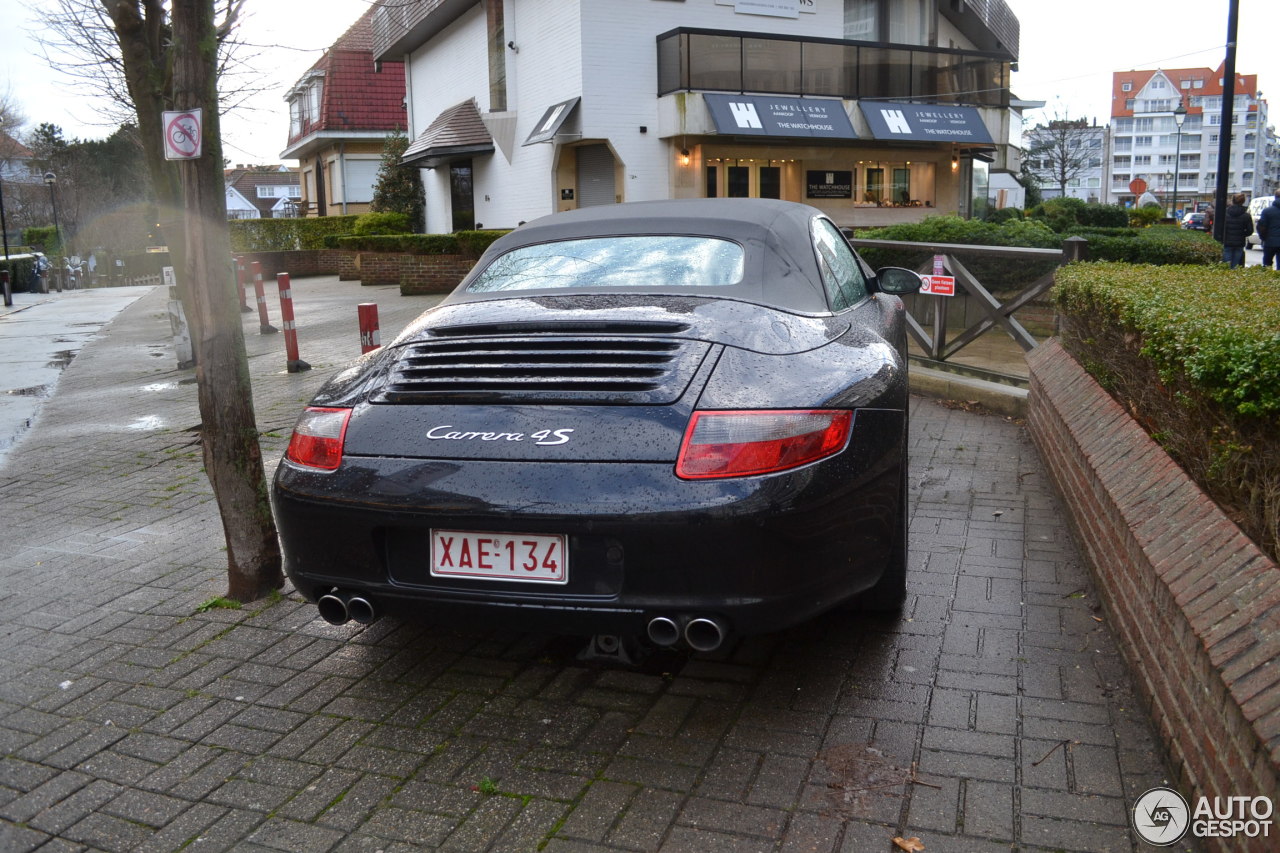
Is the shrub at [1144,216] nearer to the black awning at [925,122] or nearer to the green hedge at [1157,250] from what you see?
the black awning at [925,122]

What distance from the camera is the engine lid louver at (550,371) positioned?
3.25 meters

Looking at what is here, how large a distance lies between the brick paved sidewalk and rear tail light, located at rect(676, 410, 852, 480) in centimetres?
86

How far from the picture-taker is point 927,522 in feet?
18.2

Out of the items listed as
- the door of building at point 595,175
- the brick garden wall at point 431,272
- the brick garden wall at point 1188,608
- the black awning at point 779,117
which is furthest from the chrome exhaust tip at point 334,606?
the door of building at point 595,175

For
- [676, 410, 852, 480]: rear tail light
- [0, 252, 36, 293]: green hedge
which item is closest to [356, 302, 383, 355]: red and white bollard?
[676, 410, 852, 480]: rear tail light

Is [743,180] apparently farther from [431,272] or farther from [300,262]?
[300,262]

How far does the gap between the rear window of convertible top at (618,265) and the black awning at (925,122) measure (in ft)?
76.4

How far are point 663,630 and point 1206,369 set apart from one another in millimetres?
1788

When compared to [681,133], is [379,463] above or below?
below

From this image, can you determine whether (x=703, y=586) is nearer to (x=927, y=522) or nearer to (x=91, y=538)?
(x=927, y=522)

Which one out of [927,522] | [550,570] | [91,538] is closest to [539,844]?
[550,570]

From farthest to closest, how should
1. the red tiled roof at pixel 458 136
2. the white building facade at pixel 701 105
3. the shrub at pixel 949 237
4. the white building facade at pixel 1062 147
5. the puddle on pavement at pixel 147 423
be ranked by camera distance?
the white building facade at pixel 1062 147, the red tiled roof at pixel 458 136, the white building facade at pixel 701 105, the shrub at pixel 949 237, the puddle on pavement at pixel 147 423

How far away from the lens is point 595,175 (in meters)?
24.9

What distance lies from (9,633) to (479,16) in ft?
81.8
